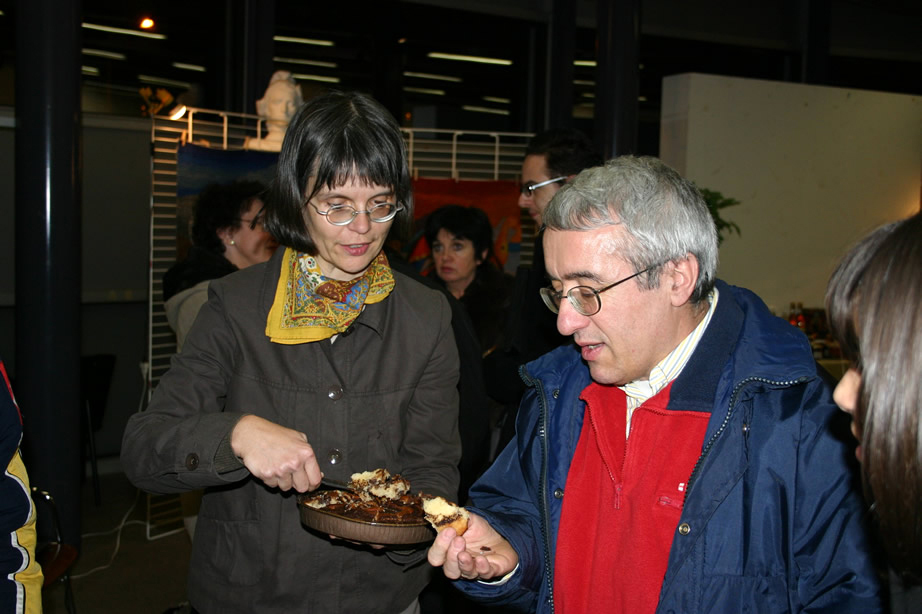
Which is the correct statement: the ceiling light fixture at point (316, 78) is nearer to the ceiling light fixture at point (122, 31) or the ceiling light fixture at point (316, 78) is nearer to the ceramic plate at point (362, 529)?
the ceiling light fixture at point (122, 31)

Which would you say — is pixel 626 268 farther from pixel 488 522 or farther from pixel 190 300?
pixel 190 300

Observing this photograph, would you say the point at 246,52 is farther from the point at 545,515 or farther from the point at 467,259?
the point at 545,515

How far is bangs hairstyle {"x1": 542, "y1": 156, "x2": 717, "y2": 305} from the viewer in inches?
58.3

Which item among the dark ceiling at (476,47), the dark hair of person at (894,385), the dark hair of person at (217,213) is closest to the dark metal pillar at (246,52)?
the dark ceiling at (476,47)

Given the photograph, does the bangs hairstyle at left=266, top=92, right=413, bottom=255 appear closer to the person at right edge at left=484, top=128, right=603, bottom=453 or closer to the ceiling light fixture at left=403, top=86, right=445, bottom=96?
the person at right edge at left=484, top=128, right=603, bottom=453

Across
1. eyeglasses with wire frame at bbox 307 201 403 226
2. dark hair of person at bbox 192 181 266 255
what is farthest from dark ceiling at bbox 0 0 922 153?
eyeglasses with wire frame at bbox 307 201 403 226

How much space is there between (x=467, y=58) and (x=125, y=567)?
5.27 metres

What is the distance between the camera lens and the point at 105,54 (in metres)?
5.94

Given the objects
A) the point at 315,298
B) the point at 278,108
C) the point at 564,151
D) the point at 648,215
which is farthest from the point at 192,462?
the point at 278,108

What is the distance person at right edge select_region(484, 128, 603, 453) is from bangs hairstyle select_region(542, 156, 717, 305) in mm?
1217

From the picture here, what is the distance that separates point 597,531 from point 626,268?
0.52 meters

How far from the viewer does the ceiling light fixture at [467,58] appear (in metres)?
7.22

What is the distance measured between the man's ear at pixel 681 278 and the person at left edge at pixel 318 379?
1.83ft

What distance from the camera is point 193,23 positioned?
6215mm
